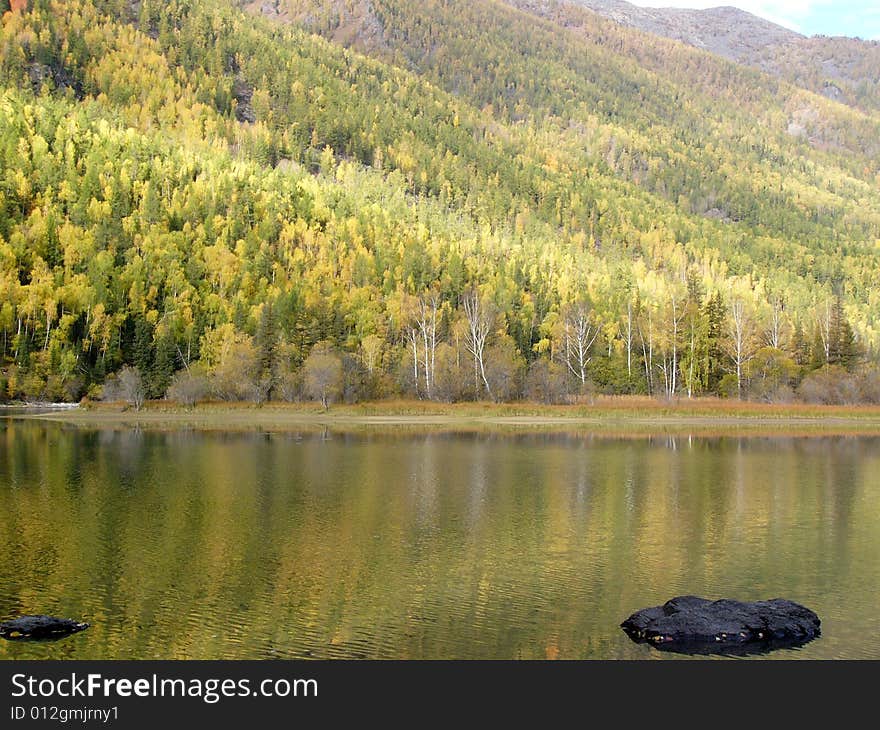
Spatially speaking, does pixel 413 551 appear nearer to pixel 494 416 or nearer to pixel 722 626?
pixel 722 626

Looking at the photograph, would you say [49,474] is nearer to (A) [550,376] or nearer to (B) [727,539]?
(B) [727,539]

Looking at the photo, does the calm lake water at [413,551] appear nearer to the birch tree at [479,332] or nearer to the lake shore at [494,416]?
the lake shore at [494,416]

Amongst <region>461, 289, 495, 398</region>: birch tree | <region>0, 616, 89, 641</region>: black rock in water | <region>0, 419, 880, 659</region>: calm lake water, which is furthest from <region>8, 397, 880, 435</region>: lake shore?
<region>0, 616, 89, 641</region>: black rock in water

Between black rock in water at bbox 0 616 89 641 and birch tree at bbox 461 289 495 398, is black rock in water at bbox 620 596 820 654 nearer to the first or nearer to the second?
black rock in water at bbox 0 616 89 641

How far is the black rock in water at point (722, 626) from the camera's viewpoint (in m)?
19.2

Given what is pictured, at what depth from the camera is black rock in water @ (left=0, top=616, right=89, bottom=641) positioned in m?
19.0

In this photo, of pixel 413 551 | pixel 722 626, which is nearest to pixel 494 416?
pixel 413 551

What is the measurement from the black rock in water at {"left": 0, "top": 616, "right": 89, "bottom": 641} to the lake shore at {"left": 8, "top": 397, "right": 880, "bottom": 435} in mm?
64314

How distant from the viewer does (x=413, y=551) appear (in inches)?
1091

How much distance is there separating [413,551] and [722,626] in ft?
34.7

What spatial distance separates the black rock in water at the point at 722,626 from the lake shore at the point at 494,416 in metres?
63.3

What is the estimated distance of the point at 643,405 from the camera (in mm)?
98312

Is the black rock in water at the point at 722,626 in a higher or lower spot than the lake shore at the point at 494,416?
higher

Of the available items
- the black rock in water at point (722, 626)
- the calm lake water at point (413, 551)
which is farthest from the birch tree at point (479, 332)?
the black rock in water at point (722, 626)
